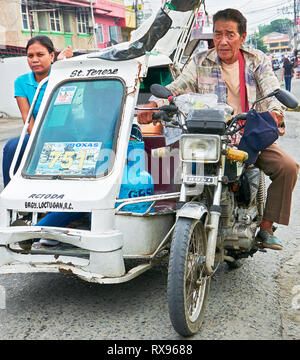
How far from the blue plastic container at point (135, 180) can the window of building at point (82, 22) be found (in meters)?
32.1

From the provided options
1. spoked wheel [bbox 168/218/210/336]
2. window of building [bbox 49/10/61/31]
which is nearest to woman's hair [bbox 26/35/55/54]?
spoked wheel [bbox 168/218/210/336]

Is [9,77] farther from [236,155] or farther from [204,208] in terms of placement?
[204,208]

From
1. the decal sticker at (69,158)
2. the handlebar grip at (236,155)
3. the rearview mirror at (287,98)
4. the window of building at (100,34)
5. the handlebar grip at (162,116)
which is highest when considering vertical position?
the window of building at (100,34)

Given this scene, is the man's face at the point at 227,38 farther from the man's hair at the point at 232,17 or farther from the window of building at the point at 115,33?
the window of building at the point at 115,33

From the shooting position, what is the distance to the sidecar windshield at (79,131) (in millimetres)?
3613

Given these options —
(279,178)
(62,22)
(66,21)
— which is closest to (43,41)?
(279,178)

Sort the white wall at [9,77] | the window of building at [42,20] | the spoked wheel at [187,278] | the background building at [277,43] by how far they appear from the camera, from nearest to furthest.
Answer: the spoked wheel at [187,278], the white wall at [9,77], the window of building at [42,20], the background building at [277,43]

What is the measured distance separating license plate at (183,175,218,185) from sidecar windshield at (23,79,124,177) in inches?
22.9

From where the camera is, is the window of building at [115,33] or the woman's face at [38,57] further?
the window of building at [115,33]

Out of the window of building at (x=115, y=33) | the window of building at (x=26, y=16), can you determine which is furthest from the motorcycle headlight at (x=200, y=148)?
the window of building at (x=115, y=33)

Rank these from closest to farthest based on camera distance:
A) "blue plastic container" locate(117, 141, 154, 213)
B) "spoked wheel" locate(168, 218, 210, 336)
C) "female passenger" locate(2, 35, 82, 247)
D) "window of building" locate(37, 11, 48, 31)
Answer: "spoked wheel" locate(168, 218, 210, 336), "blue plastic container" locate(117, 141, 154, 213), "female passenger" locate(2, 35, 82, 247), "window of building" locate(37, 11, 48, 31)

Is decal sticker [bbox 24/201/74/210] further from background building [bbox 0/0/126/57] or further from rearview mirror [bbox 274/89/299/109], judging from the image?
background building [bbox 0/0/126/57]

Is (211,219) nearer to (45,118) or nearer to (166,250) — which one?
(166,250)

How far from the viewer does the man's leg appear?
3.76 metres
